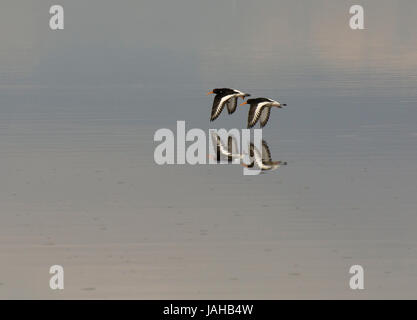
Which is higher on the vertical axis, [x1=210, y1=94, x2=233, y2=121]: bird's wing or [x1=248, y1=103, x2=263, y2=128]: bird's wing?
[x1=210, y1=94, x2=233, y2=121]: bird's wing

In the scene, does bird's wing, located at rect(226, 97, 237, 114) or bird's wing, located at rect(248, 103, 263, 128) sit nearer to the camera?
bird's wing, located at rect(248, 103, 263, 128)

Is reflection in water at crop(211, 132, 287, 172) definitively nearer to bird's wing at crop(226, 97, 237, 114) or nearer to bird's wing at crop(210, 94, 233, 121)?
bird's wing at crop(210, 94, 233, 121)

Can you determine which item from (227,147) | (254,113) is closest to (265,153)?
(227,147)

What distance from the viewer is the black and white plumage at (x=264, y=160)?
31297 mm

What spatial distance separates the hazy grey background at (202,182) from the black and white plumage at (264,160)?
35 cm

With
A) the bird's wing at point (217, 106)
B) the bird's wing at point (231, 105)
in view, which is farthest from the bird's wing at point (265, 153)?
the bird's wing at point (231, 105)

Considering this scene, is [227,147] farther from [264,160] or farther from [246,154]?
[264,160]

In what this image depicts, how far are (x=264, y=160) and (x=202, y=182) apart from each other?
3.04m

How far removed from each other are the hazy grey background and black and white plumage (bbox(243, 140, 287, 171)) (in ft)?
1.15

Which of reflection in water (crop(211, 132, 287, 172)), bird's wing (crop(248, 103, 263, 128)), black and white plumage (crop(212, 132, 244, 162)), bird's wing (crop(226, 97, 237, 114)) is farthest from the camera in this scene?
bird's wing (crop(226, 97, 237, 114))

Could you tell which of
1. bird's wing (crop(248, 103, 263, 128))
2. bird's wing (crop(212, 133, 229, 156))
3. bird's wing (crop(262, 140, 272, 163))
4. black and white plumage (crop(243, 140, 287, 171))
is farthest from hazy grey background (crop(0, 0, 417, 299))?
bird's wing (crop(212, 133, 229, 156))

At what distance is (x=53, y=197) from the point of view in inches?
1107

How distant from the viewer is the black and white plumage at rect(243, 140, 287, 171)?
31297mm

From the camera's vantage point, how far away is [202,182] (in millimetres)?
29547
